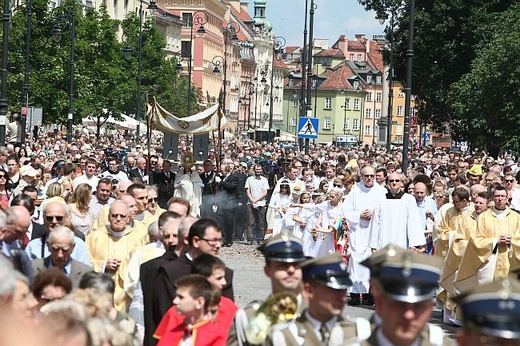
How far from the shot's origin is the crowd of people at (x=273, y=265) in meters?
5.21

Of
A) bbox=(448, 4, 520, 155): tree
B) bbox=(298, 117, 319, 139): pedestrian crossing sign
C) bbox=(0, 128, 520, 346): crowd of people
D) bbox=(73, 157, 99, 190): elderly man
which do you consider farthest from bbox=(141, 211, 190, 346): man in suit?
bbox=(448, 4, 520, 155): tree

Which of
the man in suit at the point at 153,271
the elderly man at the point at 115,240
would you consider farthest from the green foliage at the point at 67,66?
the man in suit at the point at 153,271

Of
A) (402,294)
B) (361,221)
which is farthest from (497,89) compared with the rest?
(402,294)

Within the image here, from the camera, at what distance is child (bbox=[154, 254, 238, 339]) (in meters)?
8.29

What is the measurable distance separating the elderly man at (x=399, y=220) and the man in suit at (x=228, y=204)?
1082cm

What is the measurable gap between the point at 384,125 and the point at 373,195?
5377cm

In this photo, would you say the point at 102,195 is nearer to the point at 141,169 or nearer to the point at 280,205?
the point at 280,205

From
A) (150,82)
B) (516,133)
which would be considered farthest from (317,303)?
(150,82)

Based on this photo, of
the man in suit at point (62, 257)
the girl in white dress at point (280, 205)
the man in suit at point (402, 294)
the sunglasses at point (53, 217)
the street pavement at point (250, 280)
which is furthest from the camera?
the girl in white dress at point (280, 205)

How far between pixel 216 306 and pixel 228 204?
69.9ft

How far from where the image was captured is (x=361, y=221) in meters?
19.1

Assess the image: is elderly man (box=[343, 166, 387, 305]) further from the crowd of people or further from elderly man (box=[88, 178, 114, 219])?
elderly man (box=[88, 178, 114, 219])

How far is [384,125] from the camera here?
7288 centimetres

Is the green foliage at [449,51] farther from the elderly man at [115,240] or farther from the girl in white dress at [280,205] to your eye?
the elderly man at [115,240]
